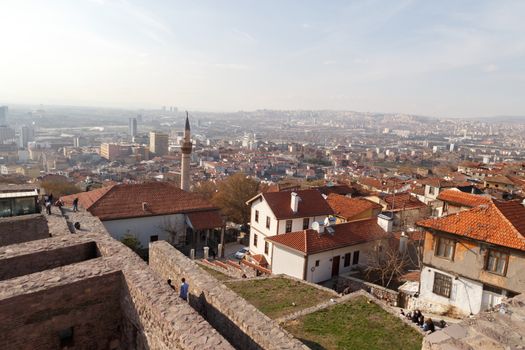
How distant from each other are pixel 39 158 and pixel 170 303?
6311 inches

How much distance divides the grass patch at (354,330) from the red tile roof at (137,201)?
52.2 ft

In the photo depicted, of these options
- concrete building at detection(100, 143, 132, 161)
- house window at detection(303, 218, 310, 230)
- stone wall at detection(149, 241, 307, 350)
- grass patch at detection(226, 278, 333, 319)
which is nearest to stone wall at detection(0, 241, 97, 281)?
stone wall at detection(149, 241, 307, 350)

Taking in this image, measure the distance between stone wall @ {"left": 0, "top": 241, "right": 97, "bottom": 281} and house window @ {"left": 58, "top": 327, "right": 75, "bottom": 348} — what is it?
218 cm

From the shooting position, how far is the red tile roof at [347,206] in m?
27.6

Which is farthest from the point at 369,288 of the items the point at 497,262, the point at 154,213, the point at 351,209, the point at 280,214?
the point at 154,213

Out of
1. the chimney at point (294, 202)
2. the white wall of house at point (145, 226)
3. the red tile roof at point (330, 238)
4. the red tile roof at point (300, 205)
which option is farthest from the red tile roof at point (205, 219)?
the red tile roof at point (330, 238)

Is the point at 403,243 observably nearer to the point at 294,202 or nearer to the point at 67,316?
the point at 294,202

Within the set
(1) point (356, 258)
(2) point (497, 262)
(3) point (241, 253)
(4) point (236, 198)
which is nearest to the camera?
(2) point (497, 262)

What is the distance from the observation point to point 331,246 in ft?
66.2

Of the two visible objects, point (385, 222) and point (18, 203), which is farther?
point (385, 222)

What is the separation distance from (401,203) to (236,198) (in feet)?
53.6

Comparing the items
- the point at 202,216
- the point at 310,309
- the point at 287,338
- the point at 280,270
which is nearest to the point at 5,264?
the point at 287,338

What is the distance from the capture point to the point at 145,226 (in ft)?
82.5

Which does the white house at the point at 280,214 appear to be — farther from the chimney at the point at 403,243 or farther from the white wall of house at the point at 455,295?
the white wall of house at the point at 455,295
